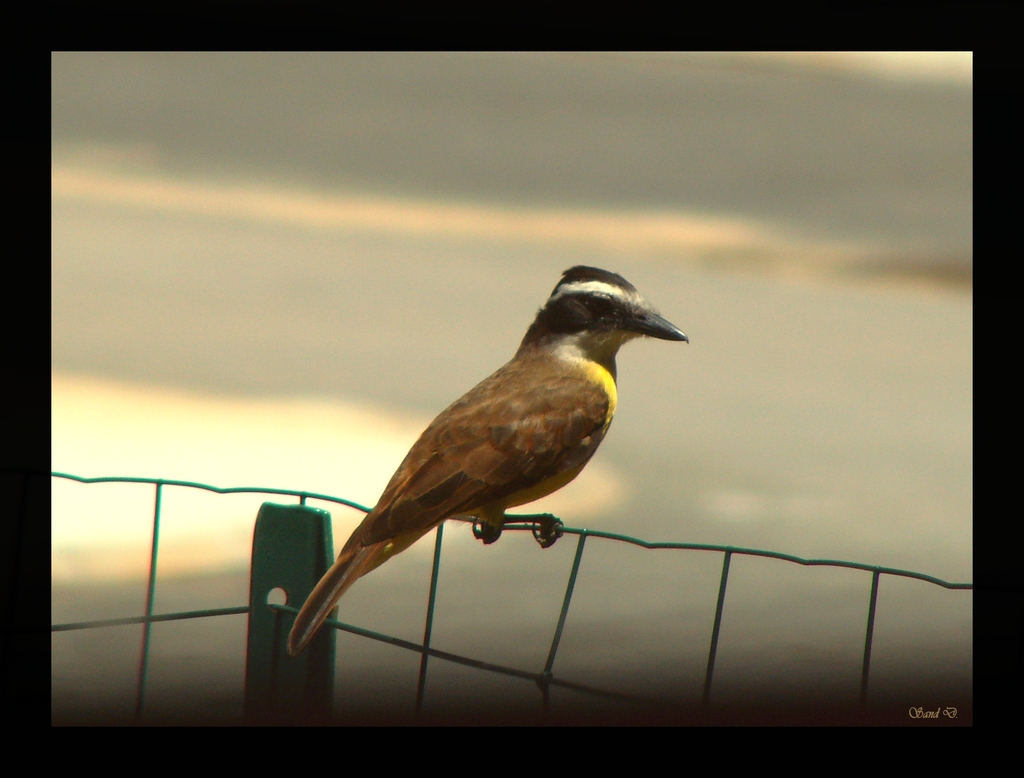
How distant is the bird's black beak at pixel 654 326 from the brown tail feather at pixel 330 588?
852 millimetres

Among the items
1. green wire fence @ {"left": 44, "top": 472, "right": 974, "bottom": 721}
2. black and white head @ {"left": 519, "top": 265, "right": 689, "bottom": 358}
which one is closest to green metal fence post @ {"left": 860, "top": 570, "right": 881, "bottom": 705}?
green wire fence @ {"left": 44, "top": 472, "right": 974, "bottom": 721}

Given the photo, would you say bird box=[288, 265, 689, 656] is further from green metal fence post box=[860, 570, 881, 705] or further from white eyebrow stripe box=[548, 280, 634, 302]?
green metal fence post box=[860, 570, 881, 705]

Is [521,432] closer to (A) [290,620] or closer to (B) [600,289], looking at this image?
(B) [600,289]

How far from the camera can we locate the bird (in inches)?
84.7

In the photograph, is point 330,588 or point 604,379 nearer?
point 330,588

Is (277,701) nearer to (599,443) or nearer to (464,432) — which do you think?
(464,432)

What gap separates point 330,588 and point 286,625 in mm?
341

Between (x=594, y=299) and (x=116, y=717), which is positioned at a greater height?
(x=594, y=299)

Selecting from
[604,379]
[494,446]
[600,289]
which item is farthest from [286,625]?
[600,289]

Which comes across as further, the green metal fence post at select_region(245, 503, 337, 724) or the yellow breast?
the yellow breast

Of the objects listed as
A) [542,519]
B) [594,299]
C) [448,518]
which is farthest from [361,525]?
[594,299]

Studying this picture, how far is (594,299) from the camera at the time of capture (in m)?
2.37

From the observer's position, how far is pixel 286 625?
2.35m

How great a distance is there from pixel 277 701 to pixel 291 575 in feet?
1.12
